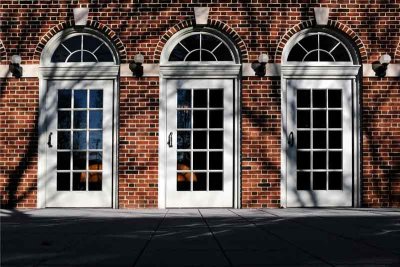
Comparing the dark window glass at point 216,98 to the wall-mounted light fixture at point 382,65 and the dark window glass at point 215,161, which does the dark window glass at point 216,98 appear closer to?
the dark window glass at point 215,161

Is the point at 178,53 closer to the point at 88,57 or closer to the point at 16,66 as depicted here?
the point at 88,57

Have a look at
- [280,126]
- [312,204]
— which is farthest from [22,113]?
[312,204]

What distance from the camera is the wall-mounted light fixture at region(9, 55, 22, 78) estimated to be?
9.04 meters

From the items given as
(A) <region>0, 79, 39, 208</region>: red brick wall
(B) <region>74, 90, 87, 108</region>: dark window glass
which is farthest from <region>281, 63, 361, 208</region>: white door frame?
(A) <region>0, 79, 39, 208</region>: red brick wall

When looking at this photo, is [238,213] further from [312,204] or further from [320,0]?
[320,0]

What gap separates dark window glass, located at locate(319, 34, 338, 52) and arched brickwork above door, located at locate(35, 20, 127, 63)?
342 cm

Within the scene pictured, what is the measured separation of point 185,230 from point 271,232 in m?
0.94

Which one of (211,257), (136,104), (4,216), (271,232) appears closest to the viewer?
(211,257)

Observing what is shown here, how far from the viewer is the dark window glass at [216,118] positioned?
9305 mm

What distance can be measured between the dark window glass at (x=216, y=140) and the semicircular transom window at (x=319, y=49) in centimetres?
180

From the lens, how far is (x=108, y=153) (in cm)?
929

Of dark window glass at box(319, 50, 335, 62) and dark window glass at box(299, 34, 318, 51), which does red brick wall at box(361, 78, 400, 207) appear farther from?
dark window glass at box(299, 34, 318, 51)

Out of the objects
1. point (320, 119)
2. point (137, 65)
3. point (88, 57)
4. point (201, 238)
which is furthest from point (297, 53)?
point (201, 238)

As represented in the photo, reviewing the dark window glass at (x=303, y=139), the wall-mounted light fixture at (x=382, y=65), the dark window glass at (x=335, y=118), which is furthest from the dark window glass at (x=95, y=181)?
the wall-mounted light fixture at (x=382, y=65)
